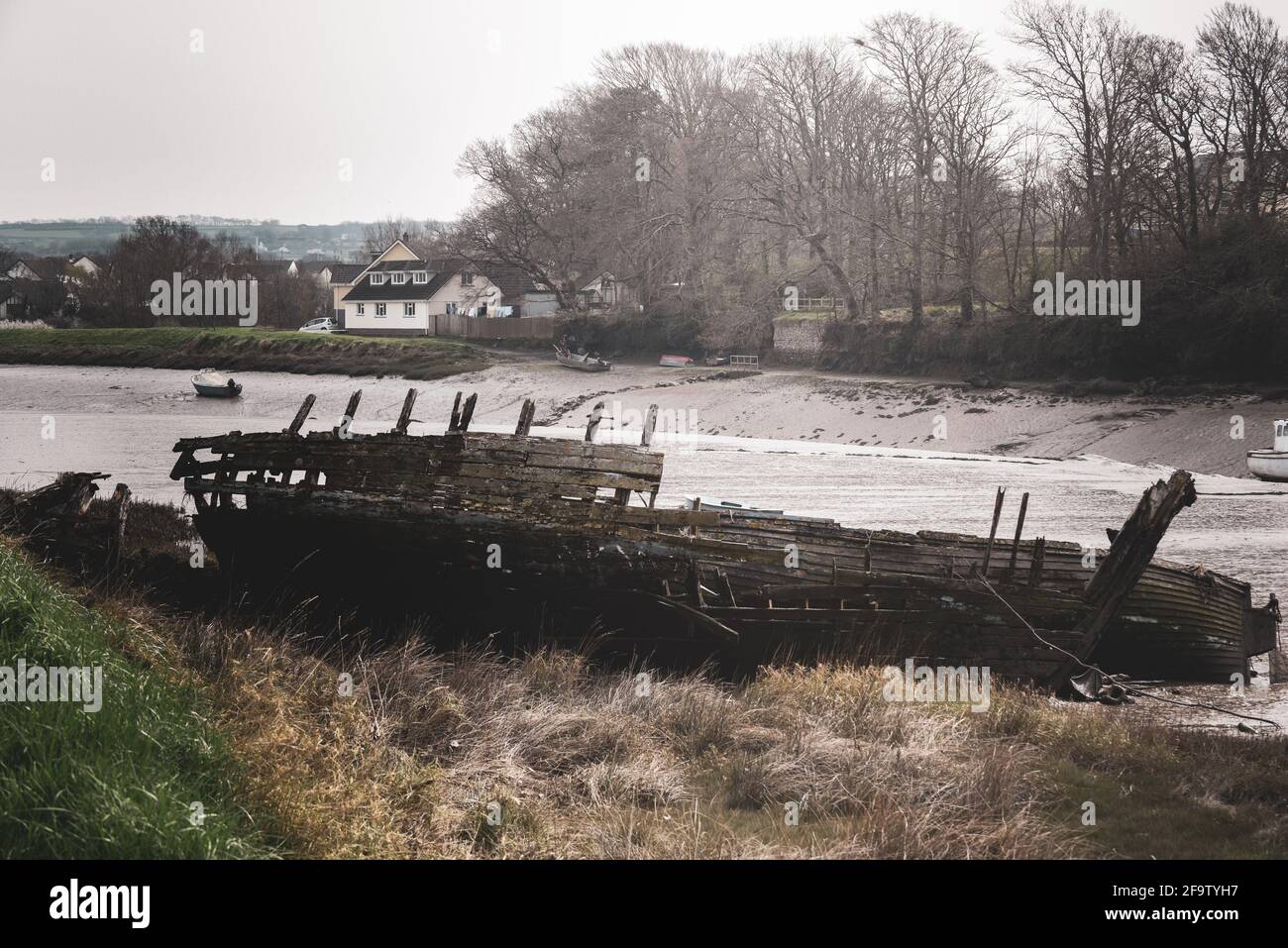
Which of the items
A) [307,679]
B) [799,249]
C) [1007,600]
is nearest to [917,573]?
[1007,600]

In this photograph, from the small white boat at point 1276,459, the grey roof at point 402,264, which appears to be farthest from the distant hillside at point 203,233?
the grey roof at point 402,264

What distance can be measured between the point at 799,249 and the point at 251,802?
35.8 metres

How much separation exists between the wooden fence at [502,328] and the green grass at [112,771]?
36.7 metres

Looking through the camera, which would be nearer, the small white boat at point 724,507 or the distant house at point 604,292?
the small white boat at point 724,507

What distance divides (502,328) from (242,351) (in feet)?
55.0

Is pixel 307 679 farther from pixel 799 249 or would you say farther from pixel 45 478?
pixel 799 249

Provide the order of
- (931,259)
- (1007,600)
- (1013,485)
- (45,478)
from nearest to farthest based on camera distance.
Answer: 1. (1007,600)
2. (45,478)
3. (1013,485)
4. (931,259)

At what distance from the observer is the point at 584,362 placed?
122 feet

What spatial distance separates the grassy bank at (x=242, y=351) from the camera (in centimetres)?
1852

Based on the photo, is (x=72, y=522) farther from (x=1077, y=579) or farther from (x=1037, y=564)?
(x=1077, y=579)

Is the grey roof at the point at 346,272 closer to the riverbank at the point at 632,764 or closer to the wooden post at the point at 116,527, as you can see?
the wooden post at the point at 116,527

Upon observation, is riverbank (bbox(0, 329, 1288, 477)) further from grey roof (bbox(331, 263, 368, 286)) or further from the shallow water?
grey roof (bbox(331, 263, 368, 286))

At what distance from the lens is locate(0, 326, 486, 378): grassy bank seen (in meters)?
18.5

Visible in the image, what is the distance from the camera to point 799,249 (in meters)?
38.9
